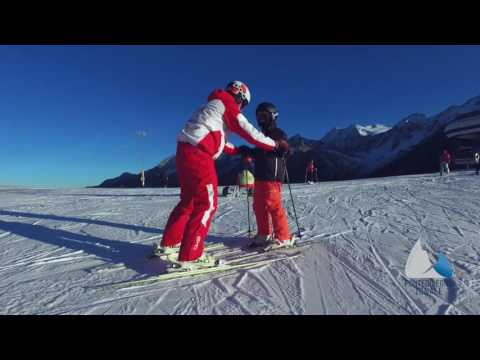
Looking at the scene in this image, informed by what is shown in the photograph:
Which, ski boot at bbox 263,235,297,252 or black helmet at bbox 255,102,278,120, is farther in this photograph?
black helmet at bbox 255,102,278,120

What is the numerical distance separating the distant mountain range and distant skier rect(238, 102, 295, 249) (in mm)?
71794

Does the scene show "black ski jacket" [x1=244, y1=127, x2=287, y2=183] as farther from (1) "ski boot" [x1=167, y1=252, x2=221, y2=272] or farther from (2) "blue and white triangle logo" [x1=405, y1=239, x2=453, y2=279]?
(2) "blue and white triangle logo" [x1=405, y1=239, x2=453, y2=279]

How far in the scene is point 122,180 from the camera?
9300 cm

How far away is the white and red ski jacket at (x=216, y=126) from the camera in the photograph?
2516 millimetres

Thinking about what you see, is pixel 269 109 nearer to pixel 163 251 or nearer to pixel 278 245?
pixel 278 245

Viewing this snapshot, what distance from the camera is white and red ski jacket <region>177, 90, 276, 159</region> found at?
252 cm

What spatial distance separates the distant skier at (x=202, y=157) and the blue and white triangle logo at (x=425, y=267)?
1.85 m

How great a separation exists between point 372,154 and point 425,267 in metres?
129

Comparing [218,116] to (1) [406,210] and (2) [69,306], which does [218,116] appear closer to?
(2) [69,306]

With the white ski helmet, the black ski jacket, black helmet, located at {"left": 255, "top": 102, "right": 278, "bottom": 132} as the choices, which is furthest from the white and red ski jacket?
black helmet, located at {"left": 255, "top": 102, "right": 278, "bottom": 132}

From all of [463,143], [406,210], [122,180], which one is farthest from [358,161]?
Answer: [406,210]
